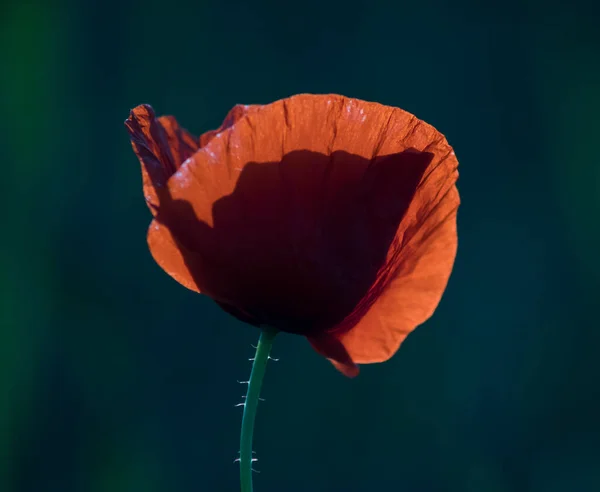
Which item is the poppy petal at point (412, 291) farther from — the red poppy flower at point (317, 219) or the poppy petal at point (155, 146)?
the poppy petal at point (155, 146)

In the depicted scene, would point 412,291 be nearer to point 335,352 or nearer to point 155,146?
point 335,352

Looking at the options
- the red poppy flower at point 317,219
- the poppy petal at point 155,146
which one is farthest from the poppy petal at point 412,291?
the poppy petal at point 155,146

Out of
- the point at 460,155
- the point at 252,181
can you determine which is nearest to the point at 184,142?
the point at 252,181

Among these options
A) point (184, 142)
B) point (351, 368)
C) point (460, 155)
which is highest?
point (460, 155)

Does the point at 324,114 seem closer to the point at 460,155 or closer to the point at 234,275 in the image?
the point at 234,275

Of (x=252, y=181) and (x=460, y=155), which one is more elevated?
(x=460, y=155)

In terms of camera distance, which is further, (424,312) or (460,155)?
(460,155)

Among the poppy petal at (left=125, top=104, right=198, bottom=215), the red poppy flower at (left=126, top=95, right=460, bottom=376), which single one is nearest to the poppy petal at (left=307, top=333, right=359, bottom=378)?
the red poppy flower at (left=126, top=95, right=460, bottom=376)
